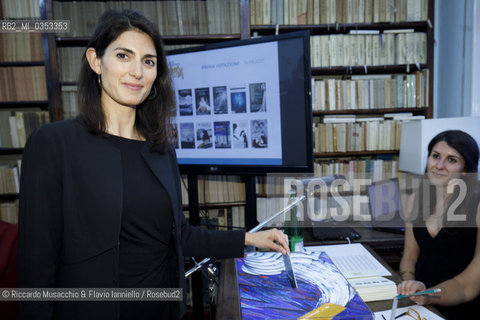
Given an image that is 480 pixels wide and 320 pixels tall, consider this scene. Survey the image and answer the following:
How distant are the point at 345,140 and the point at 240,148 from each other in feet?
4.09

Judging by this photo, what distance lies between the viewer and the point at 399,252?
2.02 meters

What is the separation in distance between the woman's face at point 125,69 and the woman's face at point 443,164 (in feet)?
4.76

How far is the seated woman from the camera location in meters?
1.25

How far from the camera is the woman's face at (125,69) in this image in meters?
0.96

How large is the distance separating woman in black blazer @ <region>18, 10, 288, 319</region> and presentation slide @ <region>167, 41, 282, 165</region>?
2.09ft

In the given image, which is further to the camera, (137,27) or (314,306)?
(137,27)

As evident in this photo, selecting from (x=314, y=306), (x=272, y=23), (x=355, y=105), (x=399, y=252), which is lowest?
(x=399, y=252)

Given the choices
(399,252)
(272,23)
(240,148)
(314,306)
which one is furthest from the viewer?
(272,23)

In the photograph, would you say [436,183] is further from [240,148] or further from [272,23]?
[272,23]

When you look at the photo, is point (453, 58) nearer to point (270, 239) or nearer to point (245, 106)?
point (245, 106)

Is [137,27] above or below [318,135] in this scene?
above

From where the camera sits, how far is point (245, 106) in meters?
1.72

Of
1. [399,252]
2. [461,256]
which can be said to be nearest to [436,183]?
[461,256]

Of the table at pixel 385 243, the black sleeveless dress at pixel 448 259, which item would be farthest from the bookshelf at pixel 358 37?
the black sleeveless dress at pixel 448 259
